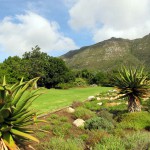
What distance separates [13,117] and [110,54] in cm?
17211

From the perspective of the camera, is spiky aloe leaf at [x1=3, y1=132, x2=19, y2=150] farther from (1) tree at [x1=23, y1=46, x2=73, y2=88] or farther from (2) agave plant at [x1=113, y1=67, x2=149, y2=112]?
(1) tree at [x1=23, y1=46, x2=73, y2=88]

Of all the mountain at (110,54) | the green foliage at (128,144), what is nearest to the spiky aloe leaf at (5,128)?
the green foliage at (128,144)

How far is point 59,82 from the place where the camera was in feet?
194

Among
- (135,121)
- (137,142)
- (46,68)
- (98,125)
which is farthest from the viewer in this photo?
(46,68)

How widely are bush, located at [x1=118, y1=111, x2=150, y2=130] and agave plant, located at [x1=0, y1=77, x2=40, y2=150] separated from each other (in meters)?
7.21

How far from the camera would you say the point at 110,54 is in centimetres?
17638

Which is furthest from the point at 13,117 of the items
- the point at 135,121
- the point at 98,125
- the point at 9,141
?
the point at 135,121

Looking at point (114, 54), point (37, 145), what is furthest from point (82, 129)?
point (114, 54)

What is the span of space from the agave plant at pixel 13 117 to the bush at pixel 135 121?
721 cm

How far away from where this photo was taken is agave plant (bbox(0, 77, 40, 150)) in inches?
239

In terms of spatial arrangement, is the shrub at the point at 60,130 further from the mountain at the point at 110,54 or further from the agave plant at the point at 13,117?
the mountain at the point at 110,54

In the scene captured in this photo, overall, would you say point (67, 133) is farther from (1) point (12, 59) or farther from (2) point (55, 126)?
(1) point (12, 59)

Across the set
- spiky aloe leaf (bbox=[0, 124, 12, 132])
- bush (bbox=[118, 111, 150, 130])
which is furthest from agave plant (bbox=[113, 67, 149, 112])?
spiky aloe leaf (bbox=[0, 124, 12, 132])

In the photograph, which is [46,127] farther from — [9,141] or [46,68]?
[46,68]
